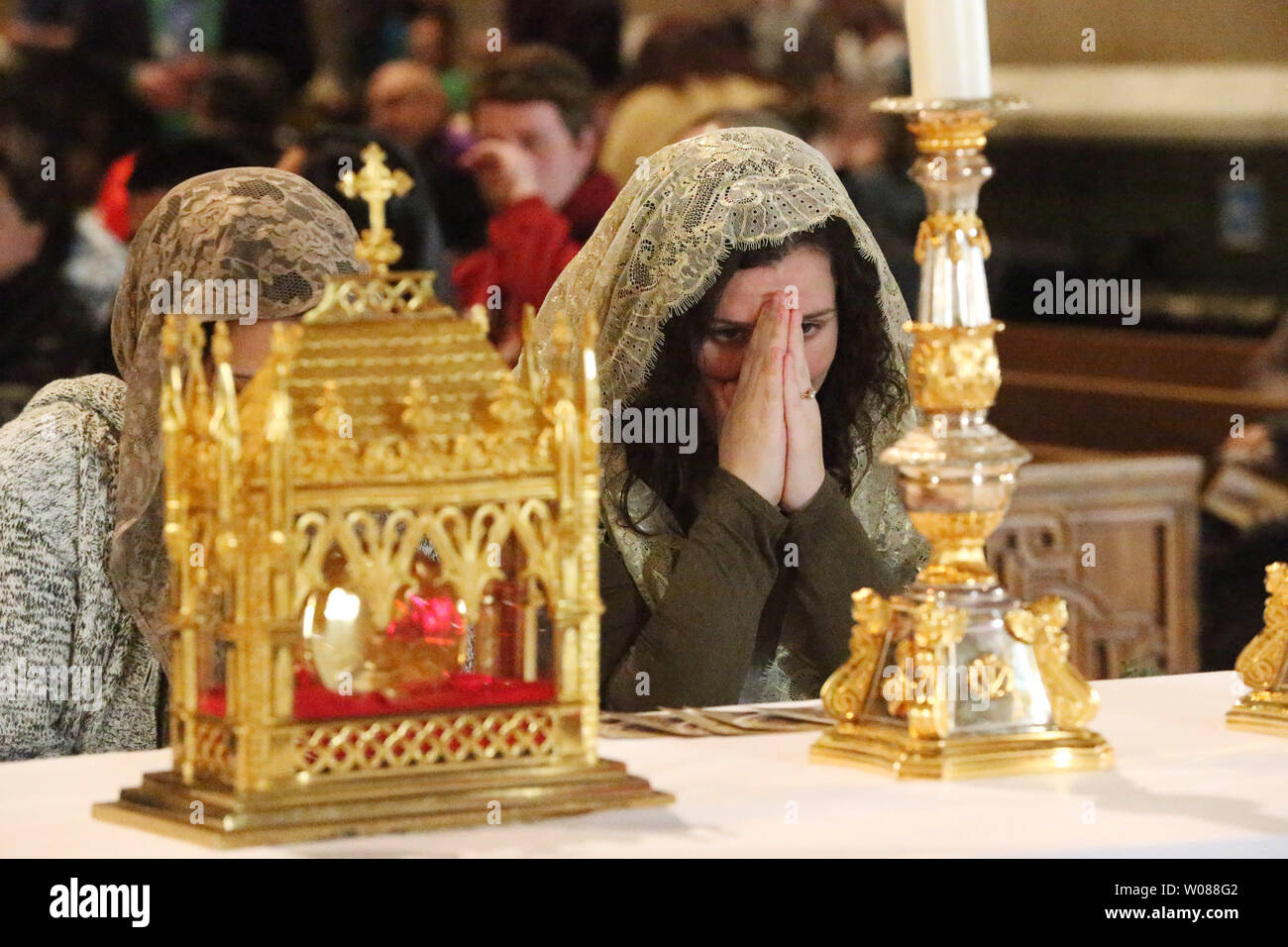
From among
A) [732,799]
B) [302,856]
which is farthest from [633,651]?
[302,856]

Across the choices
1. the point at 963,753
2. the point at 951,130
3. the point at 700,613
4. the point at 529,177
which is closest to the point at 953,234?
the point at 951,130

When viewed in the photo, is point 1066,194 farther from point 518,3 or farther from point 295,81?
point 295,81

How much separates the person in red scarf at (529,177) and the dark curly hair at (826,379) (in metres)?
1.40

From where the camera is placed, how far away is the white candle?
5.65 ft

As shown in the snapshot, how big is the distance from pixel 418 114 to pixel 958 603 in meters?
3.40

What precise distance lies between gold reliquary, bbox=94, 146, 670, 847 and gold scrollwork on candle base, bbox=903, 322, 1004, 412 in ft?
0.98

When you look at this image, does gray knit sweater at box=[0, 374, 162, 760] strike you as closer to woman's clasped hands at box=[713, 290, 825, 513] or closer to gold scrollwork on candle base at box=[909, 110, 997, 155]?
woman's clasped hands at box=[713, 290, 825, 513]

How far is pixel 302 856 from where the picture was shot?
146cm

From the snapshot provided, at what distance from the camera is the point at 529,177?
482 cm

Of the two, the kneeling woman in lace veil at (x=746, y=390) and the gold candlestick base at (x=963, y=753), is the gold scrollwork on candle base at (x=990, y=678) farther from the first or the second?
the kneeling woman in lace veil at (x=746, y=390)

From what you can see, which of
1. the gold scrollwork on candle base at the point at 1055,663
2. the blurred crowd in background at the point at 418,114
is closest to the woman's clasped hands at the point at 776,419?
the gold scrollwork on candle base at the point at 1055,663

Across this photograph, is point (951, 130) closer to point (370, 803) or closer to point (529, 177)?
point (370, 803)

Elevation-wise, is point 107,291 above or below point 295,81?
below
